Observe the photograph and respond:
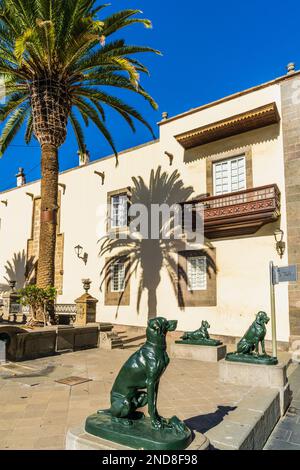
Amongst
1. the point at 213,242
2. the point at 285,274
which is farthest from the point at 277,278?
the point at 213,242

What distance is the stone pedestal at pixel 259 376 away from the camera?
19.0 ft

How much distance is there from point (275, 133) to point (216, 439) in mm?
12406

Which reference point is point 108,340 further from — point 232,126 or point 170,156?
point 232,126

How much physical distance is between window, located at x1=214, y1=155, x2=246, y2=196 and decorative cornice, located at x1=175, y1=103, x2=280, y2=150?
3.57 feet

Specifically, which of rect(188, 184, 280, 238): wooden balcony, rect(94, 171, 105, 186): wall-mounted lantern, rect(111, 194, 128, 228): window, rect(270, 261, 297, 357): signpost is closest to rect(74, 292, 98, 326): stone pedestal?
rect(188, 184, 280, 238): wooden balcony

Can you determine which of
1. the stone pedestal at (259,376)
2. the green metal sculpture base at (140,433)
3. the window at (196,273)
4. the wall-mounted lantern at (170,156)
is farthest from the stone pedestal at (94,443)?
the wall-mounted lantern at (170,156)

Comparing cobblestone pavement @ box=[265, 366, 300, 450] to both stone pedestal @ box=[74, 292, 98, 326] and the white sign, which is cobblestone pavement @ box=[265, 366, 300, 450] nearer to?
the white sign

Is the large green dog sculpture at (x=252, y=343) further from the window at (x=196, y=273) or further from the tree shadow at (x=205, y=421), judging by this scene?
the window at (x=196, y=273)

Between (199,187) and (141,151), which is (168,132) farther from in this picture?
(199,187)

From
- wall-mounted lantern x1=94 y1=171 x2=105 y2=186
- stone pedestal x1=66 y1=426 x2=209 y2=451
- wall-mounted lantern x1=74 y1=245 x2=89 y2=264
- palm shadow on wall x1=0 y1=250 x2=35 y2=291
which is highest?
wall-mounted lantern x1=94 y1=171 x2=105 y2=186

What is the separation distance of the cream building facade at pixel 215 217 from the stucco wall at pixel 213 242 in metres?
0.04

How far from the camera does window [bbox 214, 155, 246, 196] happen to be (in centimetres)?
1418

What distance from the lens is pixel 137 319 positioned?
1622 centimetres

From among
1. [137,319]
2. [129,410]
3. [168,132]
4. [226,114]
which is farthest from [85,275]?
[129,410]
